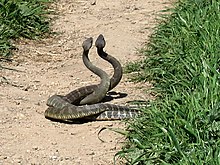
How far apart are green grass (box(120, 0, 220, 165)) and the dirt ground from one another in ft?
0.76

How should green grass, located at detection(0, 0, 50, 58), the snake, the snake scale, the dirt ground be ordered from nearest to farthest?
the dirt ground < the snake scale < the snake < green grass, located at detection(0, 0, 50, 58)

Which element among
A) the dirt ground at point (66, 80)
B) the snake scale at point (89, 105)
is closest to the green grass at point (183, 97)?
the dirt ground at point (66, 80)

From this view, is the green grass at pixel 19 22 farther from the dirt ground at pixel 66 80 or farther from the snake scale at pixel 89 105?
Answer: the snake scale at pixel 89 105

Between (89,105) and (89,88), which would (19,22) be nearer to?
(89,88)

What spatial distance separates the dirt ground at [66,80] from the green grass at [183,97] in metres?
0.23

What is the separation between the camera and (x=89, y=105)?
6.05 meters

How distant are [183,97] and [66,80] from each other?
1958 millimetres

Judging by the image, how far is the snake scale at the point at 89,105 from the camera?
590cm

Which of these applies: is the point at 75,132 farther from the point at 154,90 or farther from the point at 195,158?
the point at 195,158

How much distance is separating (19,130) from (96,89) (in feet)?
2.94

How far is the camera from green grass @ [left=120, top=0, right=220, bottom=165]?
4746 mm

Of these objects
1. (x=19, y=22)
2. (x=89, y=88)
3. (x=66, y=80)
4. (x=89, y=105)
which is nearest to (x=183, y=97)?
(x=89, y=105)

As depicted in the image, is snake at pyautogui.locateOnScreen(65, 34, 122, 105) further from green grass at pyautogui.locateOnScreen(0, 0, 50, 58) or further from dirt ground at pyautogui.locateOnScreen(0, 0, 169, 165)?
green grass at pyautogui.locateOnScreen(0, 0, 50, 58)

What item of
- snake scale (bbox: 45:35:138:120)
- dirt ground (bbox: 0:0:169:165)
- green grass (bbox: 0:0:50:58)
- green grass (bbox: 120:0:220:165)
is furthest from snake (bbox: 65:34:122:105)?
green grass (bbox: 0:0:50:58)
